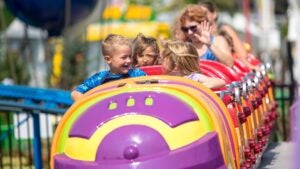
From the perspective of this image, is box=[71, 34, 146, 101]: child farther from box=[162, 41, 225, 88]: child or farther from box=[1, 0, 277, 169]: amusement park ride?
box=[1, 0, 277, 169]: amusement park ride

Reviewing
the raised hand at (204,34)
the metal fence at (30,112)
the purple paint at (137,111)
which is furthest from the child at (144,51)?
the purple paint at (137,111)

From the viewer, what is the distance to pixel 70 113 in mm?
4875

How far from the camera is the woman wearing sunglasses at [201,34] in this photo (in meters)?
6.82

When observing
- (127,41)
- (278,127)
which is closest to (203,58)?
(127,41)

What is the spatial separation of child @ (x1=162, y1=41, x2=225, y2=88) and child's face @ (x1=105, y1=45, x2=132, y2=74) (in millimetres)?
200

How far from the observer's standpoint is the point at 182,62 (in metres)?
5.55

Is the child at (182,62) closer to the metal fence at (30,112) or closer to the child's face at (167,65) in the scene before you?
the child's face at (167,65)

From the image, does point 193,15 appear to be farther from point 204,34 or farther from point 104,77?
point 104,77

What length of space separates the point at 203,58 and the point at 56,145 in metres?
2.47

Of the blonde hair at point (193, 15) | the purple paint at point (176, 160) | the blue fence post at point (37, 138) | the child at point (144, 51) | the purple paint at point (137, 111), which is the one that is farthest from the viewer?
the blue fence post at point (37, 138)

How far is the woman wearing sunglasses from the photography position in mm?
6824

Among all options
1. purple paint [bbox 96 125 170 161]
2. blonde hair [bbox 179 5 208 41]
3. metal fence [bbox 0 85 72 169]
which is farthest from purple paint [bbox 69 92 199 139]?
metal fence [bbox 0 85 72 169]

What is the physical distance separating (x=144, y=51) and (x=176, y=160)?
2127 millimetres

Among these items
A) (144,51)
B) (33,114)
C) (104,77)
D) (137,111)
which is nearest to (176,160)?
(137,111)
